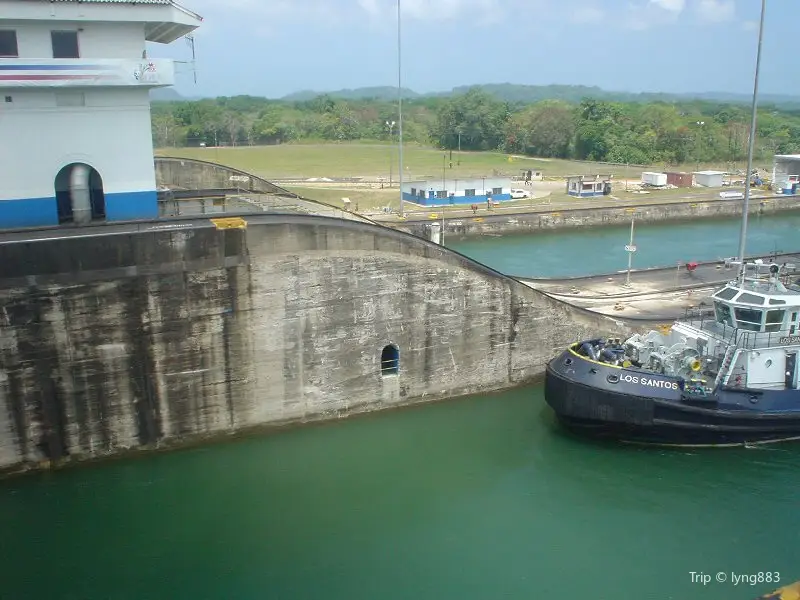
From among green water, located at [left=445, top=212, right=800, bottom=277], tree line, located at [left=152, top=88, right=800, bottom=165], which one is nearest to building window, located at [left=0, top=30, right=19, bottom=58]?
green water, located at [left=445, top=212, right=800, bottom=277]

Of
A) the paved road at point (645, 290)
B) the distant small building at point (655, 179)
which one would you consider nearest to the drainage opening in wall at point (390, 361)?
the paved road at point (645, 290)

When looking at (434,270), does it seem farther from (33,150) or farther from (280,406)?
(33,150)

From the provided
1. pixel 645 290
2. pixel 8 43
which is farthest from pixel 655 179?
pixel 8 43

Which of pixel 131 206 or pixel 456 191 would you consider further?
pixel 456 191

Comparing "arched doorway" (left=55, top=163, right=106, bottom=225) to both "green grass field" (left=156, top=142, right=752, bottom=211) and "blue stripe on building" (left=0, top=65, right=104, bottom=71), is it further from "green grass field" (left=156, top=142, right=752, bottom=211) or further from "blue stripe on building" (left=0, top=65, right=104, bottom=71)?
"green grass field" (left=156, top=142, right=752, bottom=211)

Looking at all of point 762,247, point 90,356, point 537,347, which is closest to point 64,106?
point 90,356

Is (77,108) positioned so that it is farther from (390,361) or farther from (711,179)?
(711,179)
